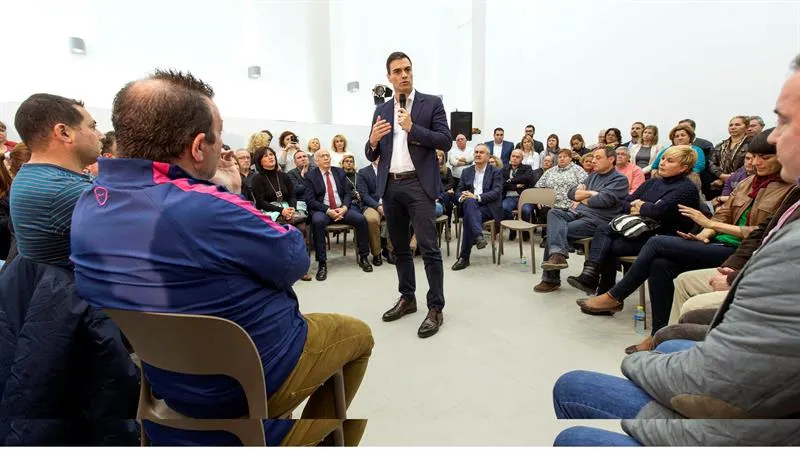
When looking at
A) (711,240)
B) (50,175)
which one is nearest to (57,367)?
(50,175)

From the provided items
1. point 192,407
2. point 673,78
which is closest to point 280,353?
point 192,407

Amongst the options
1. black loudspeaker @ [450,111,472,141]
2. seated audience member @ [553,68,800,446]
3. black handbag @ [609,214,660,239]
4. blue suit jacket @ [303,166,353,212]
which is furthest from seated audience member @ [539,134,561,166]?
seated audience member @ [553,68,800,446]

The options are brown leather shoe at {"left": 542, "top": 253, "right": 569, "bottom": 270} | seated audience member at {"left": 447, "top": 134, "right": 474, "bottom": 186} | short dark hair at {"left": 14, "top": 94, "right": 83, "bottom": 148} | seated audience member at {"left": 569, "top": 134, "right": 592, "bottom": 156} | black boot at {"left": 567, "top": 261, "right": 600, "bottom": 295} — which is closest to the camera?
short dark hair at {"left": 14, "top": 94, "right": 83, "bottom": 148}

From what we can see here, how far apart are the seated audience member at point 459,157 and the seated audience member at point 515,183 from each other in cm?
88

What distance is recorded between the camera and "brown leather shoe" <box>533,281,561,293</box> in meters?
3.04

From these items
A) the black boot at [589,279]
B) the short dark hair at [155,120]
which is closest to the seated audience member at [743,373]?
the short dark hair at [155,120]

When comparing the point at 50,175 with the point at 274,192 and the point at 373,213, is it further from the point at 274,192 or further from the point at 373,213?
the point at 373,213

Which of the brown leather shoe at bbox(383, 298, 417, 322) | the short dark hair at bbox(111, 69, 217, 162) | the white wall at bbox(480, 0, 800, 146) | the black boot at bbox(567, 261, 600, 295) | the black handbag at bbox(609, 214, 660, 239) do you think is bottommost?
the brown leather shoe at bbox(383, 298, 417, 322)

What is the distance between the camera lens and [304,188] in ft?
13.7

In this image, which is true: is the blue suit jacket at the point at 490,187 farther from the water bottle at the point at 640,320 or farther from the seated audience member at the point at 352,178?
the water bottle at the point at 640,320

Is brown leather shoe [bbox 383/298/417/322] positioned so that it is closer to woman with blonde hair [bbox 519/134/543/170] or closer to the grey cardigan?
the grey cardigan

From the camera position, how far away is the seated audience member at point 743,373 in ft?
2.11

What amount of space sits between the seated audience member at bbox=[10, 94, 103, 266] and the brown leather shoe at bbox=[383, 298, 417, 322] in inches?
65.0

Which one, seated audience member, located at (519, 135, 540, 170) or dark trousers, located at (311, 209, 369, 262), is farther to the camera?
seated audience member, located at (519, 135, 540, 170)
